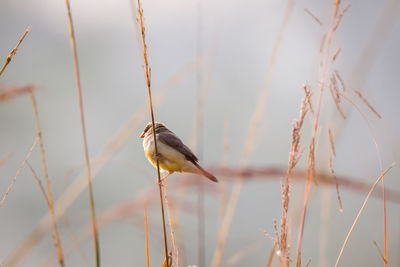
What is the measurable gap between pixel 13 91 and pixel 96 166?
1.15 ft

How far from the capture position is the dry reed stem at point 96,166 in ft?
4.08

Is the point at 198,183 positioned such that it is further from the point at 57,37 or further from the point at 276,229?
the point at 57,37

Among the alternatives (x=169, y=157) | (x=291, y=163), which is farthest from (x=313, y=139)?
(x=169, y=157)

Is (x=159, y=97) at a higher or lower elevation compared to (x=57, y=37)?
higher

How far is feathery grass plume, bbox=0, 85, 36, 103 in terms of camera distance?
4.34 feet

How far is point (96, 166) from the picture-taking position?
1.56 m

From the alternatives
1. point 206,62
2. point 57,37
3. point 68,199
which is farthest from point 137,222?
point 57,37

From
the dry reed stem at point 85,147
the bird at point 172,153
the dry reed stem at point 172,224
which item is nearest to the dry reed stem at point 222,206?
the dry reed stem at point 172,224

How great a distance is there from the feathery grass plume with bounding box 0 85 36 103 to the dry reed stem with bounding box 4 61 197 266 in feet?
0.95

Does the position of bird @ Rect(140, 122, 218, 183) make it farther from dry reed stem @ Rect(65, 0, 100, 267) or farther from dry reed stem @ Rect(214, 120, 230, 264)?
dry reed stem @ Rect(65, 0, 100, 267)

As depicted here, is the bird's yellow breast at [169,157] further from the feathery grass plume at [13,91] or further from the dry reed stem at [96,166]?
the feathery grass plume at [13,91]

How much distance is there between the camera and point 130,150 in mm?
86688

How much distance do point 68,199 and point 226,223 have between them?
0.71 m

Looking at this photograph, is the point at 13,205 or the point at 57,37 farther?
the point at 57,37
